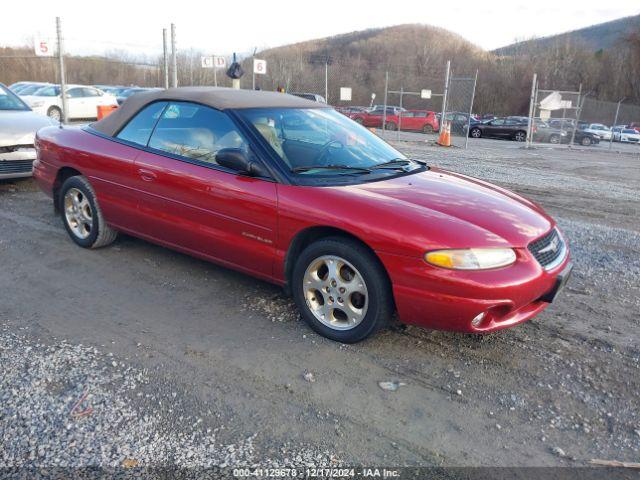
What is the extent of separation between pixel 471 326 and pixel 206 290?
206cm

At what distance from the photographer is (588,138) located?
2673cm

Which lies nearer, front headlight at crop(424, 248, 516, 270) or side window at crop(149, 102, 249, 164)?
front headlight at crop(424, 248, 516, 270)

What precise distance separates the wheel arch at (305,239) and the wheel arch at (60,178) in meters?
2.61

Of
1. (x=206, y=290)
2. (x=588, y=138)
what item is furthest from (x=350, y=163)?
(x=588, y=138)

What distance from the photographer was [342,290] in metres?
3.26

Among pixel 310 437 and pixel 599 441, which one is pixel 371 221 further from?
A: pixel 599 441

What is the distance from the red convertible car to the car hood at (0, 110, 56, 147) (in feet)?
8.49

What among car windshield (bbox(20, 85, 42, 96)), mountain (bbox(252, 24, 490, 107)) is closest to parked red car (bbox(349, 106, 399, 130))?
mountain (bbox(252, 24, 490, 107))

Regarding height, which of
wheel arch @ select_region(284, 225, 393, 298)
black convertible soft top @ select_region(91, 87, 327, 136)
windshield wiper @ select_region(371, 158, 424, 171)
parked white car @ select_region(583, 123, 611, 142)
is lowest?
parked white car @ select_region(583, 123, 611, 142)

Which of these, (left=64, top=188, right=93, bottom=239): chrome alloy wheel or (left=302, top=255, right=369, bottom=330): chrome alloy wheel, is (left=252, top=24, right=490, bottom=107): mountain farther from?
(left=302, top=255, right=369, bottom=330): chrome alloy wheel

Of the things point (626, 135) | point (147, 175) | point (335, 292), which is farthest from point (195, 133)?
point (626, 135)

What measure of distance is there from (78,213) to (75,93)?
1902cm

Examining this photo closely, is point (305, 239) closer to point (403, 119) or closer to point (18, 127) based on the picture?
point (18, 127)

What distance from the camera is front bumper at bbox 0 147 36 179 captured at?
687cm
